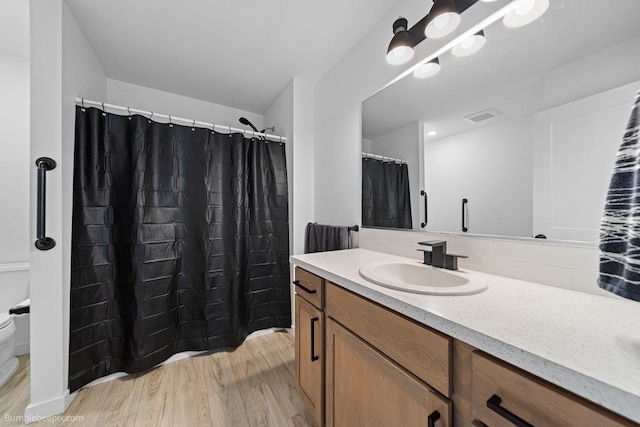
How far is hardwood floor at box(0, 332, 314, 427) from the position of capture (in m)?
1.21

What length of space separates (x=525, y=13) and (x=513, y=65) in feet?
0.54

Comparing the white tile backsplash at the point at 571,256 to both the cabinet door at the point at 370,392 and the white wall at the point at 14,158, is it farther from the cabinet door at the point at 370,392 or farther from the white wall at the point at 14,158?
the white wall at the point at 14,158

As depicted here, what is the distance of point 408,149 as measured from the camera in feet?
4.38

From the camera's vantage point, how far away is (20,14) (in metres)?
1.42

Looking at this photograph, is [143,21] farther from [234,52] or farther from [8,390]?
[8,390]

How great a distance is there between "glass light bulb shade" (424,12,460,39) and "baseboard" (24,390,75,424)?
2.66 m

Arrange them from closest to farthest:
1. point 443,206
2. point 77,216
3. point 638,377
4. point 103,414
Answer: point 638,377 → point 443,206 → point 103,414 → point 77,216

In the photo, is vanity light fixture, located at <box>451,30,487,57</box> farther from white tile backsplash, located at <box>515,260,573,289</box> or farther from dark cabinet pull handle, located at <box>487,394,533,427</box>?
dark cabinet pull handle, located at <box>487,394,533,427</box>

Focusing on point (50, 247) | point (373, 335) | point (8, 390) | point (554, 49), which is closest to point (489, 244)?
point (373, 335)

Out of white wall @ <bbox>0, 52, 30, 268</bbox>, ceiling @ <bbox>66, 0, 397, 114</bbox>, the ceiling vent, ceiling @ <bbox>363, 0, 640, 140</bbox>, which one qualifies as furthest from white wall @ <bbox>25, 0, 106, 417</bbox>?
the ceiling vent

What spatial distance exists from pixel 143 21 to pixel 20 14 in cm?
76

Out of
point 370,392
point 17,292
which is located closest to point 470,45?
point 370,392

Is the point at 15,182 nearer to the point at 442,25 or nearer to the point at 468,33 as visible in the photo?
the point at 442,25

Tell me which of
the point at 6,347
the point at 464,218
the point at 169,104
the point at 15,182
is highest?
the point at 169,104
